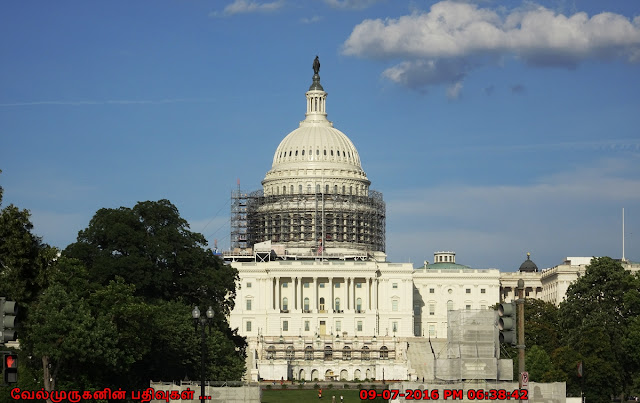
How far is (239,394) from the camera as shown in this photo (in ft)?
292

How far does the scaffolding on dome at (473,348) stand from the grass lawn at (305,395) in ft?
50.1

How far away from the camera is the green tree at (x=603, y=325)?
123938 millimetres

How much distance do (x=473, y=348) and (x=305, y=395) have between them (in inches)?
1651

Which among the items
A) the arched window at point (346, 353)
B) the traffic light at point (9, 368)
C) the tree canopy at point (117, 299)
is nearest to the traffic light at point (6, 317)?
the traffic light at point (9, 368)

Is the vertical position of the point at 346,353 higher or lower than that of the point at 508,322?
lower

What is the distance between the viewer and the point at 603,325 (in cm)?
13838

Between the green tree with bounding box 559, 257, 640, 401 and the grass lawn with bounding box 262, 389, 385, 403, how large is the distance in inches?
808

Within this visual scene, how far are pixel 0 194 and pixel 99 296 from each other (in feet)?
42.7

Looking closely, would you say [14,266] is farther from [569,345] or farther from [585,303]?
[585,303]

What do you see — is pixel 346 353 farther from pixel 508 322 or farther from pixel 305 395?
pixel 508 322

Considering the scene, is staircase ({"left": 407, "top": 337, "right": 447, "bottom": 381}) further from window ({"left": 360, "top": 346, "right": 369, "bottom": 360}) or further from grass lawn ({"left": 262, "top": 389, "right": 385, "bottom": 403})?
grass lawn ({"left": 262, "top": 389, "right": 385, "bottom": 403})

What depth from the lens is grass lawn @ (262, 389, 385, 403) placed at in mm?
123994

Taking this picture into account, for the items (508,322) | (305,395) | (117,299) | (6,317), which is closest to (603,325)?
(305,395)

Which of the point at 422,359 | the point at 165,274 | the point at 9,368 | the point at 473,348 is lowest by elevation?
the point at 422,359
